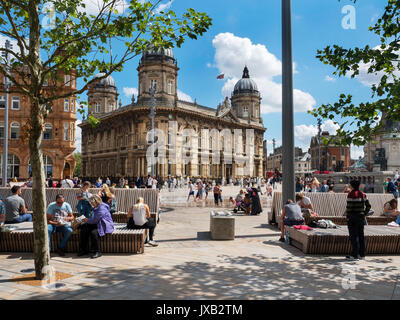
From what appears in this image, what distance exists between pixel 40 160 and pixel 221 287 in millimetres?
3612

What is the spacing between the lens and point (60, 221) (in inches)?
263

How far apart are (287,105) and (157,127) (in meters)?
38.1

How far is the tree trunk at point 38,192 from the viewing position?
5.08m

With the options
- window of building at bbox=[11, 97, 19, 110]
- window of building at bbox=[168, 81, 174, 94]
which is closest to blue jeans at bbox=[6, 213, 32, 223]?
window of building at bbox=[11, 97, 19, 110]

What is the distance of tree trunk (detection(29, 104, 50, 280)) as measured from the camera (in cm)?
508

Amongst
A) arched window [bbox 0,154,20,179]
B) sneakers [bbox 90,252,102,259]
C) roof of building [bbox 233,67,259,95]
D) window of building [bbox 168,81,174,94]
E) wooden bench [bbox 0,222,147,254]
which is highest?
roof of building [bbox 233,67,259,95]

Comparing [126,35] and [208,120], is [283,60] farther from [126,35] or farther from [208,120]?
[208,120]

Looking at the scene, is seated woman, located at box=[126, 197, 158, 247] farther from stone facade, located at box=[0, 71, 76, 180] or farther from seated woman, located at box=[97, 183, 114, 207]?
stone facade, located at box=[0, 71, 76, 180]

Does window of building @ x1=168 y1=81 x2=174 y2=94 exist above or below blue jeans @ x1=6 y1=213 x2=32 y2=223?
above

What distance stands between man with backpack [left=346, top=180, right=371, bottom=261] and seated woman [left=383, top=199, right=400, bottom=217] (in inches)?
132

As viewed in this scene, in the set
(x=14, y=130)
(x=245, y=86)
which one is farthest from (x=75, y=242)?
(x=245, y=86)

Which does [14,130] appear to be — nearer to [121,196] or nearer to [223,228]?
[121,196]

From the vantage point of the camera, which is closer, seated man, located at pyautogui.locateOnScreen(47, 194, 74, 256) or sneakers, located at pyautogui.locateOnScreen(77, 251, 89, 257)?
sneakers, located at pyautogui.locateOnScreen(77, 251, 89, 257)

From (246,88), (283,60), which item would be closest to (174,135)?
(246,88)
